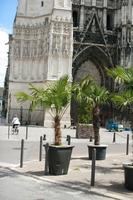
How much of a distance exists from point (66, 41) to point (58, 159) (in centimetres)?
3333

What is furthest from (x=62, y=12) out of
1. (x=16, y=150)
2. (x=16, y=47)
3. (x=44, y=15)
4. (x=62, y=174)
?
(x=62, y=174)

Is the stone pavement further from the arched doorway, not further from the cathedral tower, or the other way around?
the arched doorway

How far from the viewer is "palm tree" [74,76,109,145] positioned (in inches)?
599

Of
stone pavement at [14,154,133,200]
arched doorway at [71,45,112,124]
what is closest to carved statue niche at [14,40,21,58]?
arched doorway at [71,45,112,124]

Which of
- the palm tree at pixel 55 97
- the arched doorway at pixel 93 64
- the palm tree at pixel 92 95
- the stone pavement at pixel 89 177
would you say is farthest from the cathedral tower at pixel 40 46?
the palm tree at pixel 55 97

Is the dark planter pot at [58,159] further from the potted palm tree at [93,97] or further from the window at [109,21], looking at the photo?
the window at [109,21]

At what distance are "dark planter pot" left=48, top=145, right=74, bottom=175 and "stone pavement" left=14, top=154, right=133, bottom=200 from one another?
247 mm

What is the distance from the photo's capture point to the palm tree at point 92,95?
15.2 m

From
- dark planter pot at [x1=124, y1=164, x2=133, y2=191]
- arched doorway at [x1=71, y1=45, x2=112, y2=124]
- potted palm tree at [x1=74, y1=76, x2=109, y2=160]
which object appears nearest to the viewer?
dark planter pot at [x1=124, y1=164, x2=133, y2=191]

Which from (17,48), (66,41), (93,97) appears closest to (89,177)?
(93,97)

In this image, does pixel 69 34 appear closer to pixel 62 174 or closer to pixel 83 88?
pixel 83 88

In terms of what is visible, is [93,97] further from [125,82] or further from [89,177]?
[89,177]

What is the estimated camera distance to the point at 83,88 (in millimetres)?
15586

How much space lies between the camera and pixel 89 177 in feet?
40.3
